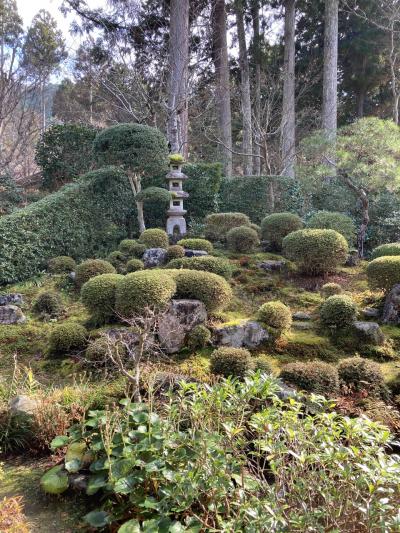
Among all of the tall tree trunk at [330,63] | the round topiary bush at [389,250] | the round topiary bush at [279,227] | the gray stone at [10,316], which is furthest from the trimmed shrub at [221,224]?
the tall tree trunk at [330,63]

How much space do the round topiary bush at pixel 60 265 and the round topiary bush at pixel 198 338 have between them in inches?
185

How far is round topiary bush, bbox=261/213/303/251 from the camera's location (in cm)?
968

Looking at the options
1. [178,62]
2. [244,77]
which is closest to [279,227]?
[178,62]

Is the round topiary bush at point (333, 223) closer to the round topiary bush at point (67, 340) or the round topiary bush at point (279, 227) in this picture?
the round topiary bush at point (279, 227)

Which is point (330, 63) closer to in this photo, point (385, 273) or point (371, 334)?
point (385, 273)

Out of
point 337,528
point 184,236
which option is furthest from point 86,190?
point 337,528

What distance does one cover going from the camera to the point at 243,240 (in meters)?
9.68

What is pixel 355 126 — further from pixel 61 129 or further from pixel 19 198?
pixel 19 198

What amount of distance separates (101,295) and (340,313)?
351 cm

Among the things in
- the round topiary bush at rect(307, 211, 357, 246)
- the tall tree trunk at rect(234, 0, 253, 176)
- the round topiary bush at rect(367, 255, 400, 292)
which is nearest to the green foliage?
the tall tree trunk at rect(234, 0, 253, 176)

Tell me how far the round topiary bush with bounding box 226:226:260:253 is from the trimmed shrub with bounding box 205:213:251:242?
2.79ft

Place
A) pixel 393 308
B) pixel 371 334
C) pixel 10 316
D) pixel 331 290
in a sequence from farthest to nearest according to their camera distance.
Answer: pixel 331 290, pixel 10 316, pixel 393 308, pixel 371 334

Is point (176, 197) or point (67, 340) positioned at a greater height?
point (176, 197)

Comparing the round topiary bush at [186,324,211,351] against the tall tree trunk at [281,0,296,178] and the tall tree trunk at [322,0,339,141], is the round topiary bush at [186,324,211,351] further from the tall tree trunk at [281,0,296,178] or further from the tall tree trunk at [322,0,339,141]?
the tall tree trunk at [281,0,296,178]
